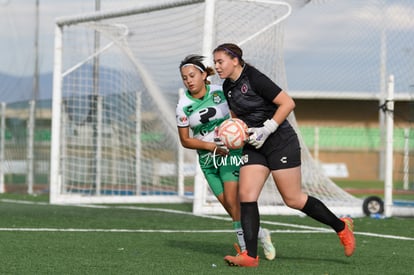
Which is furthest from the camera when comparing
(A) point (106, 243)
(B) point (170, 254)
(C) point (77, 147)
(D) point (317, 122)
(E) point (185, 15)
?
(D) point (317, 122)

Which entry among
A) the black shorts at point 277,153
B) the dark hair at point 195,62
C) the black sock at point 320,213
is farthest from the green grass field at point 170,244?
the dark hair at point 195,62

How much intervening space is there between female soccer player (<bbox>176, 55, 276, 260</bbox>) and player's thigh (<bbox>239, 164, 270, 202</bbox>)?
0.39 metres

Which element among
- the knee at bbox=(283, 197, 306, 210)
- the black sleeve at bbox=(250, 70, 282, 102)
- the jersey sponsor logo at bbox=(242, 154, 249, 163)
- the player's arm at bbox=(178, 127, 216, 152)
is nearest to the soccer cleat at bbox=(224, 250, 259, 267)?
the knee at bbox=(283, 197, 306, 210)

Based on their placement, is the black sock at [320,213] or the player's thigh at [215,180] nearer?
the black sock at [320,213]

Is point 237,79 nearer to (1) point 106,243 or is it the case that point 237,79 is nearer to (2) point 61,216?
(1) point 106,243

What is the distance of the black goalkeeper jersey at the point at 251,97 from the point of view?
8594mm

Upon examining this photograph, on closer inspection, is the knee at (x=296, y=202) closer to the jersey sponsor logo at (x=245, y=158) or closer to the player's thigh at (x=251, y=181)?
the player's thigh at (x=251, y=181)

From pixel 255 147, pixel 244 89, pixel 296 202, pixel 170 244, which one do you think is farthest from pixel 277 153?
pixel 170 244

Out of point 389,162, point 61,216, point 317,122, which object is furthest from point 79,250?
point 317,122

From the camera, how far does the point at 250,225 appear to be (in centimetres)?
864

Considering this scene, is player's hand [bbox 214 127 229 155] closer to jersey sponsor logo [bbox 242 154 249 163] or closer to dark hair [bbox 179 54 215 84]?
jersey sponsor logo [bbox 242 154 249 163]

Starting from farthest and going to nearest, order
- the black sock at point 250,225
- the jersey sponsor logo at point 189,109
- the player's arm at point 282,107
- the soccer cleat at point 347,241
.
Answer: the jersey sponsor logo at point 189,109 < the soccer cleat at point 347,241 < the black sock at point 250,225 < the player's arm at point 282,107

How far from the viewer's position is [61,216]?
1467cm

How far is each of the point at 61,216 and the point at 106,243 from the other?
14.1 feet
